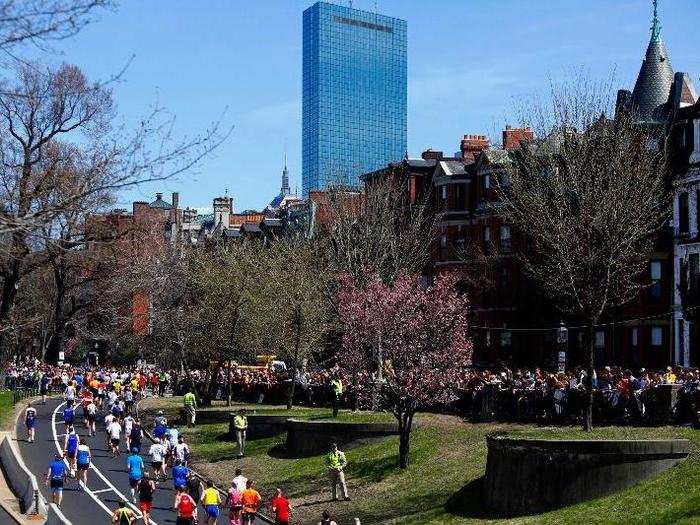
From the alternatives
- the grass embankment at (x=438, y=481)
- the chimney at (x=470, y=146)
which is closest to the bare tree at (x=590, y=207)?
the grass embankment at (x=438, y=481)

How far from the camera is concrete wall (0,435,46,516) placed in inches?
1286

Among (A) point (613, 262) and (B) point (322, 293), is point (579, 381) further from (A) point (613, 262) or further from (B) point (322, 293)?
(B) point (322, 293)

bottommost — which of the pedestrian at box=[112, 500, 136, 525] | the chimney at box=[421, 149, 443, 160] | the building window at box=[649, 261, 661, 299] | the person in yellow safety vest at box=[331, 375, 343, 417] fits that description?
the pedestrian at box=[112, 500, 136, 525]

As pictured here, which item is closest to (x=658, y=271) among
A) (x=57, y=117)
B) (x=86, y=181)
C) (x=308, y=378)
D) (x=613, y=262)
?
(x=308, y=378)

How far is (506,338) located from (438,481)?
31.4m

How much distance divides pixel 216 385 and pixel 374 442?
95.6 feet

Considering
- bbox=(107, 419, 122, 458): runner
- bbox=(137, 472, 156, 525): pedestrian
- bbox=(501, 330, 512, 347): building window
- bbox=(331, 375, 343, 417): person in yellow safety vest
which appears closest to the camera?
bbox=(137, 472, 156, 525): pedestrian

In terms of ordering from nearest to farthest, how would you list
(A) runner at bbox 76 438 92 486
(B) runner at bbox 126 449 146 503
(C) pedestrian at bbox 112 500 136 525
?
(C) pedestrian at bbox 112 500 136 525, (B) runner at bbox 126 449 146 503, (A) runner at bbox 76 438 92 486

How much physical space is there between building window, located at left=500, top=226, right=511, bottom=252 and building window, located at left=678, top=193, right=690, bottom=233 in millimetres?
12568

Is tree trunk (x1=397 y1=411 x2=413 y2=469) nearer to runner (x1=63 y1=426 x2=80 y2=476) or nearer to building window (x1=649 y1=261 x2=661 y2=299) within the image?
runner (x1=63 y1=426 x2=80 y2=476)

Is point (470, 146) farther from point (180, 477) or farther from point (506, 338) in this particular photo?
point (180, 477)

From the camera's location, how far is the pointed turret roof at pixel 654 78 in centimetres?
5969

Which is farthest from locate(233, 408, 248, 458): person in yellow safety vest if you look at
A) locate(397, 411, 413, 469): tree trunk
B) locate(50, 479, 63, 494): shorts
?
locate(50, 479, 63, 494): shorts

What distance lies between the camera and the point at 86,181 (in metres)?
16.2
